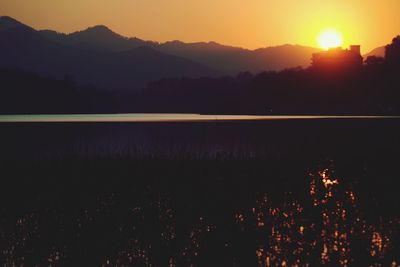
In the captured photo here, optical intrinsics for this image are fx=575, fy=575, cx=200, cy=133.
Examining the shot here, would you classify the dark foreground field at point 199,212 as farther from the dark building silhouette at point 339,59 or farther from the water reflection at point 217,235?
the dark building silhouette at point 339,59

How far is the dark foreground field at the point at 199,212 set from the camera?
14.9 meters

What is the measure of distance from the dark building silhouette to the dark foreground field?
134 meters

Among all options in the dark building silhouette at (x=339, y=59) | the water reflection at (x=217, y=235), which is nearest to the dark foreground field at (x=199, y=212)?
the water reflection at (x=217, y=235)

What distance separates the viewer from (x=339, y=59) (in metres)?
172

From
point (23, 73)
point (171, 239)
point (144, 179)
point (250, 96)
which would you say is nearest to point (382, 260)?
point (171, 239)

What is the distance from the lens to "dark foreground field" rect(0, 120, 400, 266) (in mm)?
14859

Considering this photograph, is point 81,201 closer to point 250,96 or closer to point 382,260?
point 382,260

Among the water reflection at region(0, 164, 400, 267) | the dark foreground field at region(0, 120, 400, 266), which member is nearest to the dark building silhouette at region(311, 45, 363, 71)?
the dark foreground field at region(0, 120, 400, 266)

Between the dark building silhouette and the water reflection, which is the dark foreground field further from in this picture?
the dark building silhouette

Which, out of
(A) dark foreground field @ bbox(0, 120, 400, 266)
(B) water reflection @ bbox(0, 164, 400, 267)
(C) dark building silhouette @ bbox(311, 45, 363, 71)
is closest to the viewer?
(B) water reflection @ bbox(0, 164, 400, 267)

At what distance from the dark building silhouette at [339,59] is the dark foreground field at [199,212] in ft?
441

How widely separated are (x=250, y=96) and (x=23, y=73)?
7836cm

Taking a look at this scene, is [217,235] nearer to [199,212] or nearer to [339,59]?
[199,212]

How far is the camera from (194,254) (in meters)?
14.9
